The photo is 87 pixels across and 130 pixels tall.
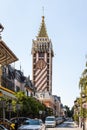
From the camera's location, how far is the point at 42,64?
582 feet

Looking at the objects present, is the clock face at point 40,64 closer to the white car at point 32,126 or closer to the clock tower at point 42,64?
the clock tower at point 42,64

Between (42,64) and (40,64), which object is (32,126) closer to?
(40,64)

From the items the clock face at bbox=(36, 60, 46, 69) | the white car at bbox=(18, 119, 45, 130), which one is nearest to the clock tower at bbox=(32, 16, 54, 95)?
the clock face at bbox=(36, 60, 46, 69)

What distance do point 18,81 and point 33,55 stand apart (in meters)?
58.7

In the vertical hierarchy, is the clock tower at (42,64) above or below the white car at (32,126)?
above

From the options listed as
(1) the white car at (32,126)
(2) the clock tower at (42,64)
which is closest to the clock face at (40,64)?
(2) the clock tower at (42,64)

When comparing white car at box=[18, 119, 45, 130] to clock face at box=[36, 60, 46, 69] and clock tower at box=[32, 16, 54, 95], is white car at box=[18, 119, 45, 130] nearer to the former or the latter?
clock tower at box=[32, 16, 54, 95]

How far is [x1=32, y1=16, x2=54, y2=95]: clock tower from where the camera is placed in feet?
569

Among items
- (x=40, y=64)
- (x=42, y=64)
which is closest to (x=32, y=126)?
(x=40, y=64)

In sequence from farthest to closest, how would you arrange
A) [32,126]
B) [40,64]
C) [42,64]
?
[42,64] → [40,64] → [32,126]

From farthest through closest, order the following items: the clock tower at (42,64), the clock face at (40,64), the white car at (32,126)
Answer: the clock face at (40,64) → the clock tower at (42,64) → the white car at (32,126)

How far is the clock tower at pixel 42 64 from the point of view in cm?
17350

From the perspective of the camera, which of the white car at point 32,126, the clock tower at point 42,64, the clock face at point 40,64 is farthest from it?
the clock face at point 40,64

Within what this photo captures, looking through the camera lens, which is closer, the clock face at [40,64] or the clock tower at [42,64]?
the clock tower at [42,64]
